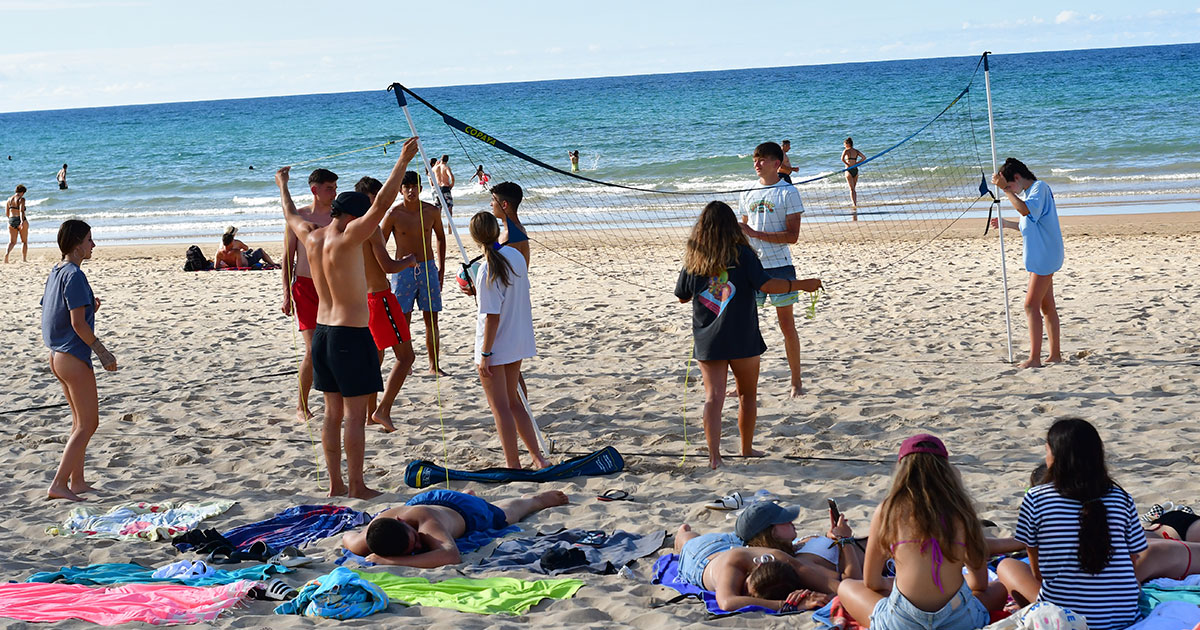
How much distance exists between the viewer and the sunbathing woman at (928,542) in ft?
10.2

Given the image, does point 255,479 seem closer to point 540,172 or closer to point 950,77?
point 540,172

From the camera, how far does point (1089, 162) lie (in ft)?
78.7

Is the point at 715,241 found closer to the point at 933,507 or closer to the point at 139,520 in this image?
the point at 933,507

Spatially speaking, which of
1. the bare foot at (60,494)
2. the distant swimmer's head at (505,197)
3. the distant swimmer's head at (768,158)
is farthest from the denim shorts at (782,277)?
the bare foot at (60,494)

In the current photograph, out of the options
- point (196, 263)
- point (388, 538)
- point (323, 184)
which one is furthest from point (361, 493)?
point (196, 263)

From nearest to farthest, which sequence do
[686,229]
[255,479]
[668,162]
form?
[255,479] → [686,229] → [668,162]

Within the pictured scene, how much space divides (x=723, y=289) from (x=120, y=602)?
10.1 ft

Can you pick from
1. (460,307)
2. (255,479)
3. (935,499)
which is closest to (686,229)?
(460,307)

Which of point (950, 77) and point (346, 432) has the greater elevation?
point (950, 77)

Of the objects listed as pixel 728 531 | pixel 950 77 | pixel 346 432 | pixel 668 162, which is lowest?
pixel 728 531

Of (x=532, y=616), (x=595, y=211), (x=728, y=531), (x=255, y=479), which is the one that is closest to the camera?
(x=532, y=616)

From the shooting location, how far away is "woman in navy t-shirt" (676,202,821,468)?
208 inches

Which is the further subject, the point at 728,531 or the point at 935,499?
the point at 728,531

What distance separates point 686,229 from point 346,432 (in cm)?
1160
